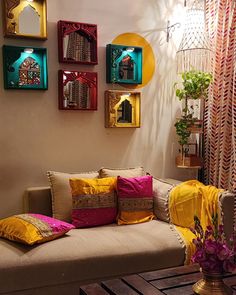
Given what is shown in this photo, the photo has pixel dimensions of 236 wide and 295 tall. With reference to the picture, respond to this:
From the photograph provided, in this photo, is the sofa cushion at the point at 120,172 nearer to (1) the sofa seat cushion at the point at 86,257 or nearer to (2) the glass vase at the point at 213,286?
(1) the sofa seat cushion at the point at 86,257

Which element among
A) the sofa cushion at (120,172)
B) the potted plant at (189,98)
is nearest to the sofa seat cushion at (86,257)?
the sofa cushion at (120,172)

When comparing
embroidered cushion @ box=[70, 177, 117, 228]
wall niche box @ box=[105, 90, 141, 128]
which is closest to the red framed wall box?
wall niche box @ box=[105, 90, 141, 128]

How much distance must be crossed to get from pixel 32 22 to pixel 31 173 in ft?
4.09

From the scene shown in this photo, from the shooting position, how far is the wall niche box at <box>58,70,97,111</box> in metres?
3.08

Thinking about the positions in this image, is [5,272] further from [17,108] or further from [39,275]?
[17,108]

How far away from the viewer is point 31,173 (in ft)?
9.99

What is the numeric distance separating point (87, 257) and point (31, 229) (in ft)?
1.31

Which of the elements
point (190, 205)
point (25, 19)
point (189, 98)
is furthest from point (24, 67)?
point (190, 205)

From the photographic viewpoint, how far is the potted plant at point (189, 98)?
3.19 metres

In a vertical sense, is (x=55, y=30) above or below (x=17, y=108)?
above

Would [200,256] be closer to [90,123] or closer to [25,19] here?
[90,123]

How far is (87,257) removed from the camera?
2.23 meters

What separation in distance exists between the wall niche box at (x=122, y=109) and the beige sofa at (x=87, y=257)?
102 cm

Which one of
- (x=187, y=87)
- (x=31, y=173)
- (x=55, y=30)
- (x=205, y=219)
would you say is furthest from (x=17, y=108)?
(x=205, y=219)
